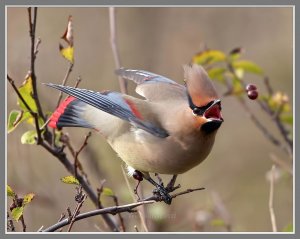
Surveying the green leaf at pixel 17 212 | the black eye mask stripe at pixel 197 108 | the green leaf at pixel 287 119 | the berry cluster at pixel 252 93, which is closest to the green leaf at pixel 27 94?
the green leaf at pixel 17 212

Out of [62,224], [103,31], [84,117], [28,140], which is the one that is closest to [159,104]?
[84,117]

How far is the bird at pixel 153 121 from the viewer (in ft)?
9.16

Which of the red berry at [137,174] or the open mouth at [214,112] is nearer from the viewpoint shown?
the open mouth at [214,112]

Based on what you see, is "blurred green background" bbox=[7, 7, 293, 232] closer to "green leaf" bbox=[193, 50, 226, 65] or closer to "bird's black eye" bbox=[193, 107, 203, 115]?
"green leaf" bbox=[193, 50, 226, 65]

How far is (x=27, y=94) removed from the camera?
2.81m

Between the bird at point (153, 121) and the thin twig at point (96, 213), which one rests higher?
the bird at point (153, 121)

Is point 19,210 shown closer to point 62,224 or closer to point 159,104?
point 62,224

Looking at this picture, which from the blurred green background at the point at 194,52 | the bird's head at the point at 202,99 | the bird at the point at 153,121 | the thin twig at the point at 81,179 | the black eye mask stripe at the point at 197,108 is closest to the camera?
the bird's head at the point at 202,99

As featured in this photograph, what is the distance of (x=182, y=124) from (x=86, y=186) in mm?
583

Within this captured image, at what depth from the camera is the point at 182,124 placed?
286 centimetres

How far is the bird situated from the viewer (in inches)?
110

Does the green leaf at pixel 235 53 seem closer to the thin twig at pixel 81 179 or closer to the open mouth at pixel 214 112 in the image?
the open mouth at pixel 214 112

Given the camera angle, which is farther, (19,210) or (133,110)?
(133,110)

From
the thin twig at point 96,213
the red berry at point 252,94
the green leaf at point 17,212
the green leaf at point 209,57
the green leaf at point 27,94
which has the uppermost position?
the green leaf at point 209,57
